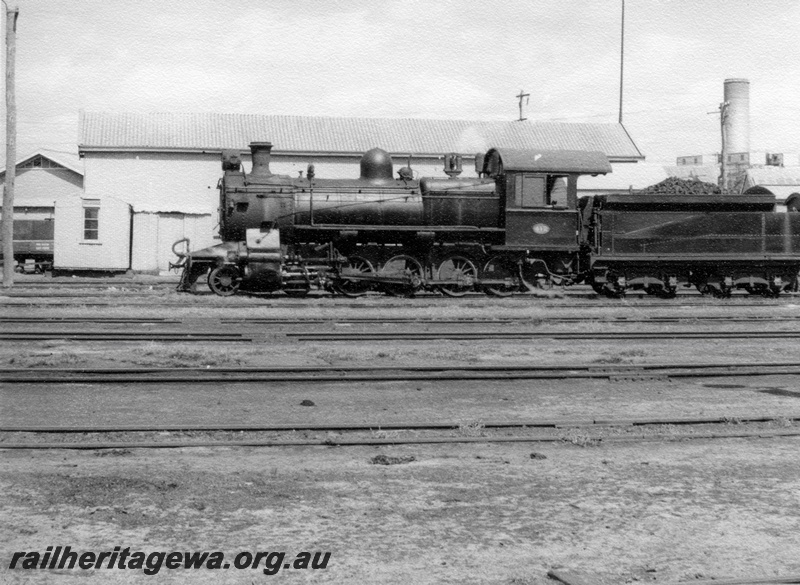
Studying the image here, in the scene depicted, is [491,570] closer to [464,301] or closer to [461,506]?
[461,506]

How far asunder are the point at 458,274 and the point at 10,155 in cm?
1338

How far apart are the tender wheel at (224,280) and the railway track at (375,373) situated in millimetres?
10493

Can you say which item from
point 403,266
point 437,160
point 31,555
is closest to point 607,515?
point 31,555

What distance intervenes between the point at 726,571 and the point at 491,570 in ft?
3.56

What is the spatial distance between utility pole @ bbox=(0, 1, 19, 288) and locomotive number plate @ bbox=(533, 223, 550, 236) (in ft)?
44.8

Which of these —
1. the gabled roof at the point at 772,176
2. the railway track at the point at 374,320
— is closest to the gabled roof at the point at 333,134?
the gabled roof at the point at 772,176

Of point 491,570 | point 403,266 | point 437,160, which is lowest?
point 491,570

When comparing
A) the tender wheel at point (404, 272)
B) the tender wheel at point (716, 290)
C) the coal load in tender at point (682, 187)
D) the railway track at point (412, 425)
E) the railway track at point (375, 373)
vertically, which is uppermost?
the coal load in tender at point (682, 187)

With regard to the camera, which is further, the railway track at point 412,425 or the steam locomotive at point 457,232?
the steam locomotive at point 457,232

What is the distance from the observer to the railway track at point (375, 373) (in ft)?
29.9

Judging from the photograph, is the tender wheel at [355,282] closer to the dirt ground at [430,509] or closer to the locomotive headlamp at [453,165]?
the locomotive headlamp at [453,165]

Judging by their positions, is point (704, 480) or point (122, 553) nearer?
point (122, 553)

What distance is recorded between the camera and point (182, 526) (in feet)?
15.0

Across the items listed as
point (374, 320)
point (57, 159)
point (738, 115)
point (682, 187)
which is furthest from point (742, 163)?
point (374, 320)
